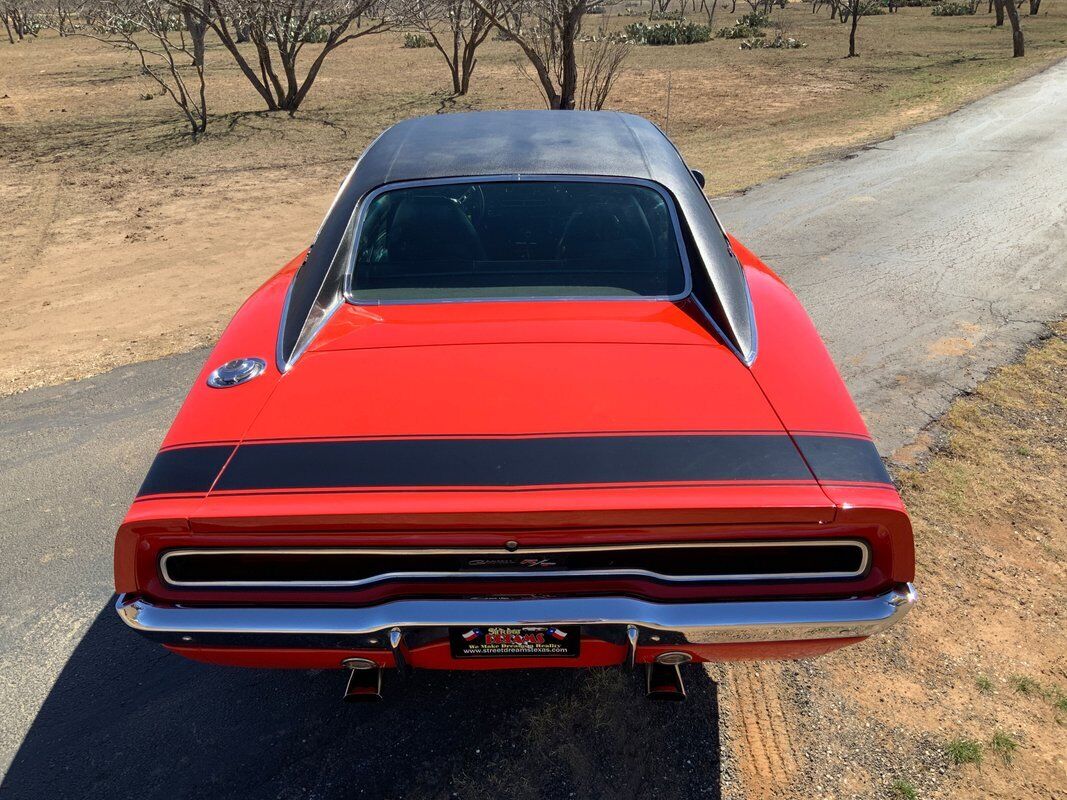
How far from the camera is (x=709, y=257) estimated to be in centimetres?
283

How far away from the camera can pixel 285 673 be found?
2.75 m

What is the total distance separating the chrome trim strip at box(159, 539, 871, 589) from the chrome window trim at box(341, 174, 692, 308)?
1072mm

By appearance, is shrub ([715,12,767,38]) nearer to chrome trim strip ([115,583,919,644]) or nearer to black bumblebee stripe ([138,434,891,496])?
black bumblebee stripe ([138,434,891,496])

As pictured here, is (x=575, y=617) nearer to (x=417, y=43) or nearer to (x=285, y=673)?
(x=285, y=673)

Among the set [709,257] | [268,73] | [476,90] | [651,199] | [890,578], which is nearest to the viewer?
[890,578]

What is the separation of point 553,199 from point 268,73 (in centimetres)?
1648

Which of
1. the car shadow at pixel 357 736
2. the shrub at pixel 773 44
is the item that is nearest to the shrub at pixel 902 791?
the car shadow at pixel 357 736

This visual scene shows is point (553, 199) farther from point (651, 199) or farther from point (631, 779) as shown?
point (631, 779)

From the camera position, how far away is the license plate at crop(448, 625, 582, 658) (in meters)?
1.97

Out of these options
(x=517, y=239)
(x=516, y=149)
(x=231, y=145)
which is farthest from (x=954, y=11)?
(x=517, y=239)

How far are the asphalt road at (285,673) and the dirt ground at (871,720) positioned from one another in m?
0.02

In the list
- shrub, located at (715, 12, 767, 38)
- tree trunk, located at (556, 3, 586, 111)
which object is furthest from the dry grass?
shrub, located at (715, 12, 767, 38)

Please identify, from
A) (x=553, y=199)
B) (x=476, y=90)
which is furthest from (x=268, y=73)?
(x=553, y=199)

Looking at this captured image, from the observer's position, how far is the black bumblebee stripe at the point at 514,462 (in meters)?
1.87
